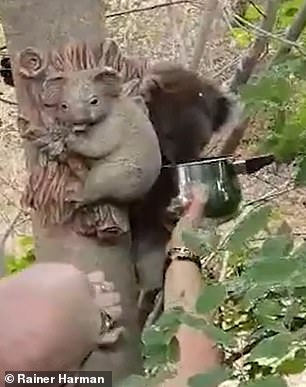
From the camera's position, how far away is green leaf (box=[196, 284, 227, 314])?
69 cm

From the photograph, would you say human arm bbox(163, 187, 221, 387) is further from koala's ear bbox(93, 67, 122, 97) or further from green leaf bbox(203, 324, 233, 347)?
koala's ear bbox(93, 67, 122, 97)

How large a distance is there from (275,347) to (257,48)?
0.77m

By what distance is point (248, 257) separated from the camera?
2.55ft

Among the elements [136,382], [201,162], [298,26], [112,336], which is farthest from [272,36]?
[136,382]

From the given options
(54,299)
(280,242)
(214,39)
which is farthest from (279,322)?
(214,39)

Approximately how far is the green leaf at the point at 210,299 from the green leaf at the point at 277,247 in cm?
4

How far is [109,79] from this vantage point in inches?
37.5

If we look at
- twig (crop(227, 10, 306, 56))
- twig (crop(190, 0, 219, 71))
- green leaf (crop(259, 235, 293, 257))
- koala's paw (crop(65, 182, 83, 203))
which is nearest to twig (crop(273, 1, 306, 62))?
twig (crop(227, 10, 306, 56))

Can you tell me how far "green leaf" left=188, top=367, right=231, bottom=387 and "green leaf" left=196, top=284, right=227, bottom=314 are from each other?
0.05m

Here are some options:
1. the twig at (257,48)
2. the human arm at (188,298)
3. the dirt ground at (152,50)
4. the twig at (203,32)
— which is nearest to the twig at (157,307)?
the human arm at (188,298)

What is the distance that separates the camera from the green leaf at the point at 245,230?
29.5 inches

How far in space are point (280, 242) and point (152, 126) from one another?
304 millimetres

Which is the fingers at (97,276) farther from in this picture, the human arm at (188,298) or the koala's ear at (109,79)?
the koala's ear at (109,79)

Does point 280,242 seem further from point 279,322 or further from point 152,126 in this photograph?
point 152,126
